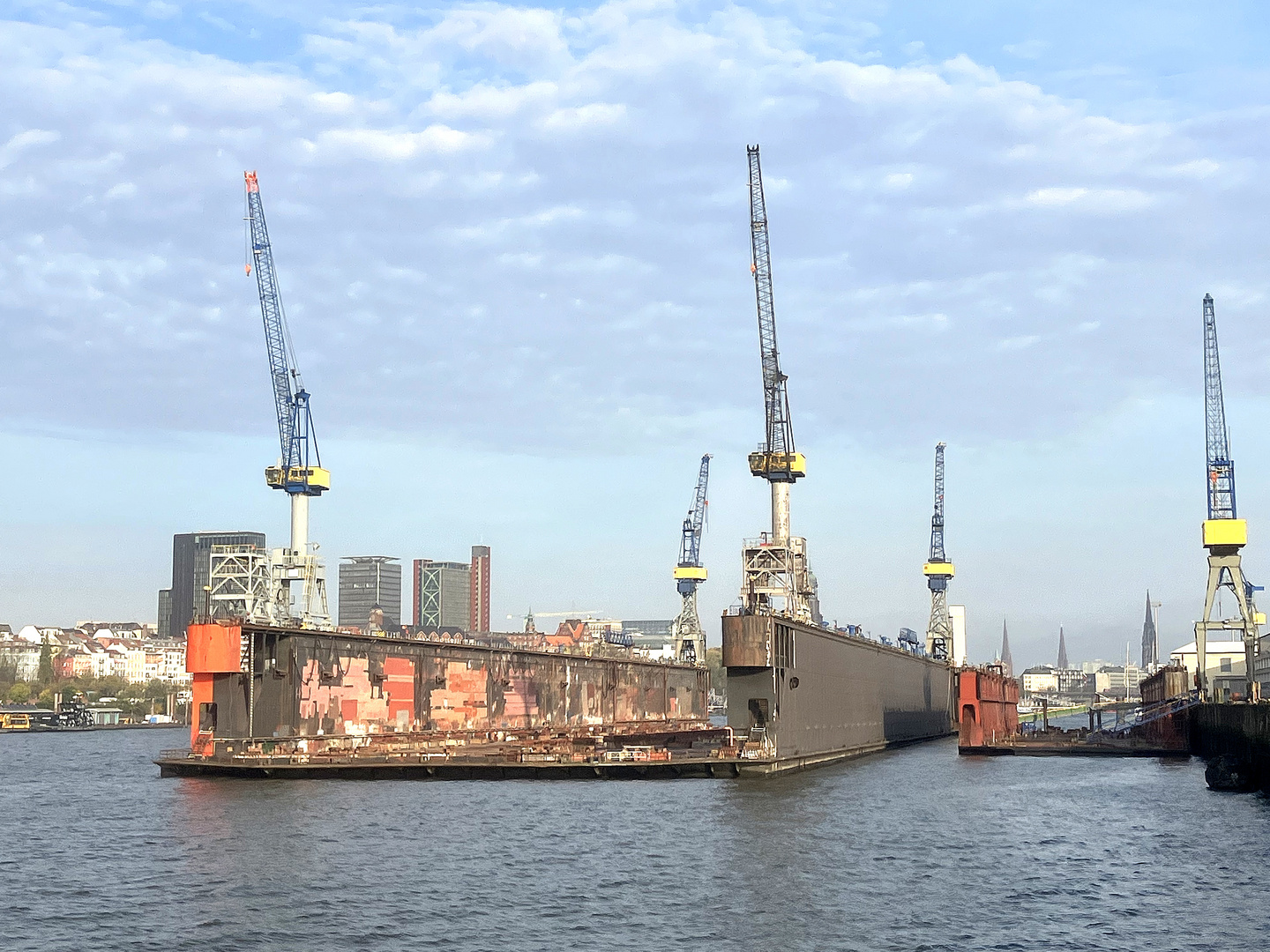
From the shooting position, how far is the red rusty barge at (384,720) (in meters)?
96.4

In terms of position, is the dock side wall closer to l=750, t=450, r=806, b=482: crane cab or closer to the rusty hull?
the rusty hull

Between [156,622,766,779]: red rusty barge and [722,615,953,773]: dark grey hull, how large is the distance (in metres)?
2.80

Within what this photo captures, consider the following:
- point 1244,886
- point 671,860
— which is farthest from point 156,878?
point 1244,886

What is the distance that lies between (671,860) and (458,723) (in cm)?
7387

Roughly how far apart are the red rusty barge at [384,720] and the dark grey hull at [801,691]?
9.18 ft

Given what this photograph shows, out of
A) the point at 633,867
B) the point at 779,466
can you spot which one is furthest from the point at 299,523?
the point at 633,867

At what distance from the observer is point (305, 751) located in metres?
99.2

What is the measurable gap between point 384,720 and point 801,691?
3673cm

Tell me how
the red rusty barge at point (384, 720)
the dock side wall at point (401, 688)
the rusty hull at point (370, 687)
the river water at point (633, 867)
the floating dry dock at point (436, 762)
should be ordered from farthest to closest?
1. the dock side wall at point (401, 688)
2. the rusty hull at point (370, 687)
3. the red rusty barge at point (384, 720)
4. the floating dry dock at point (436, 762)
5. the river water at point (633, 867)

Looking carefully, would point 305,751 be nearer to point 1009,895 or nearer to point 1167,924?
point 1009,895

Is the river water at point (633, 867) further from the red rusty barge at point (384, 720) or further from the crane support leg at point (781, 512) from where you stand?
the crane support leg at point (781, 512)

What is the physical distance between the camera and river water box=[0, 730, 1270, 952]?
145ft

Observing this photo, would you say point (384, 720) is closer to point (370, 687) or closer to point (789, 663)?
point (370, 687)

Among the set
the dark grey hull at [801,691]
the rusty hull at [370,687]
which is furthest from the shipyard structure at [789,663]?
the rusty hull at [370,687]
